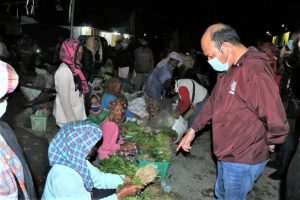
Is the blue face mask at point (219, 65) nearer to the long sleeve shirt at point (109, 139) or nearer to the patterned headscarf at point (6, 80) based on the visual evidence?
the patterned headscarf at point (6, 80)

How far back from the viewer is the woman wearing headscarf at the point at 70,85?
4.57 metres

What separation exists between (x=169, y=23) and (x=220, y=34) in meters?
28.2

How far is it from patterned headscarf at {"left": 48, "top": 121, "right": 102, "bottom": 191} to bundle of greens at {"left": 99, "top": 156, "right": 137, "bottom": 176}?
3.87ft

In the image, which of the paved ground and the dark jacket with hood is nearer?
the dark jacket with hood

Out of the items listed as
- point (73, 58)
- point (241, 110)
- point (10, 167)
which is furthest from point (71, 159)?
Answer: point (73, 58)

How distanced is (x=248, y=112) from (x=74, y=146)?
1.68m

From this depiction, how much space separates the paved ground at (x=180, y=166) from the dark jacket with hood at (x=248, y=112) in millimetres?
2115

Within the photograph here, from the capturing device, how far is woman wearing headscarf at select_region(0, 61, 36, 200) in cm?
220

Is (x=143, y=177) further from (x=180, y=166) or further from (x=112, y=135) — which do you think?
(x=180, y=166)

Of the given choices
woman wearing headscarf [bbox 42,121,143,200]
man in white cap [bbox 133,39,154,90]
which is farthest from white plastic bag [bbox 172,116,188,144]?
man in white cap [bbox 133,39,154,90]

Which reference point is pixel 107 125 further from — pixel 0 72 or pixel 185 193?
pixel 0 72

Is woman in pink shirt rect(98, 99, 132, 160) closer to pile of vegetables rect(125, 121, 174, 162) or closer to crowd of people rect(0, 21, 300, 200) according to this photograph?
pile of vegetables rect(125, 121, 174, 162)

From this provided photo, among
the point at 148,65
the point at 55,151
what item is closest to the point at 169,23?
the point at 148,65

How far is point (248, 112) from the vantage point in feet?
9.77
